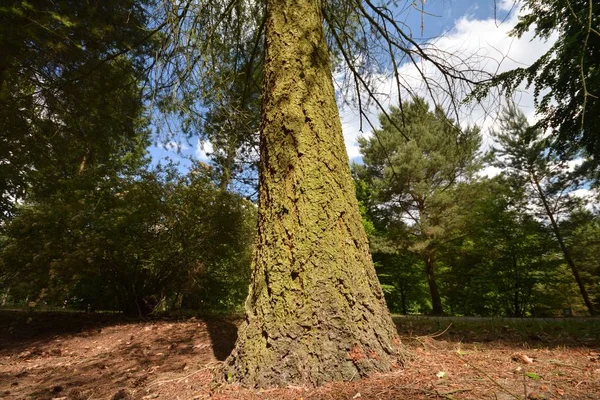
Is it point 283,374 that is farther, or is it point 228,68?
point 228,68

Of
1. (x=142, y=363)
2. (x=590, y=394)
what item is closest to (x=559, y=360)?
(x=590, y=394)

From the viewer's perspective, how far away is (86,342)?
4.22 meters

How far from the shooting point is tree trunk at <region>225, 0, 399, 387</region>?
182 centimetres

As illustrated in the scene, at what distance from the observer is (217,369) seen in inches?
82.2

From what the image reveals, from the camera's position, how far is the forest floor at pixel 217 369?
1.56 meters

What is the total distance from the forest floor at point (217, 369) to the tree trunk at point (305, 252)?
0.49 ft

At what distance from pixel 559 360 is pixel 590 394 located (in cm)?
67

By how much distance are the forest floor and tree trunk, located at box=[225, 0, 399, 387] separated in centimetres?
15

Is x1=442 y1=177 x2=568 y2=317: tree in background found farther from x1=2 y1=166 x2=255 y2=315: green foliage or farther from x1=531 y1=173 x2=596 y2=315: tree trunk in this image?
x1=2 y1=166 x2=255 y2=315: green foliage

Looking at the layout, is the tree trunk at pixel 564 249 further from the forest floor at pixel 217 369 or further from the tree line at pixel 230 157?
the forest floor at pixel 217 369

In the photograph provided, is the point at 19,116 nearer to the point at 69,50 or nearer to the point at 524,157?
the point at 69,50

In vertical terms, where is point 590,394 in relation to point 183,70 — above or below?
below

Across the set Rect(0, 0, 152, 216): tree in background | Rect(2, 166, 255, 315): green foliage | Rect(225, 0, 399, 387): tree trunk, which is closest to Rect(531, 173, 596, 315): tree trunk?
Rect(2, 166, 255, 315): green foliage

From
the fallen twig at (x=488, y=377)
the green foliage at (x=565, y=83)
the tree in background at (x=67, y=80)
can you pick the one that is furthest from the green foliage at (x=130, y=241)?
the green foliage at (x=565, y=83)
